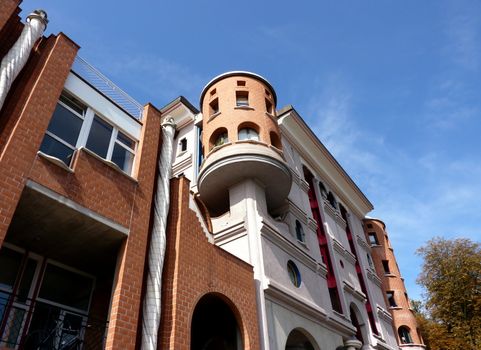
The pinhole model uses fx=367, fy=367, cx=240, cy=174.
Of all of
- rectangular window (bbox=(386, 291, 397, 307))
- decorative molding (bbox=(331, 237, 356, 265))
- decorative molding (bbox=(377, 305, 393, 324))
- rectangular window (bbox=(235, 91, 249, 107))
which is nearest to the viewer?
rectangular window (bbox=(235, 91, 249, 107))

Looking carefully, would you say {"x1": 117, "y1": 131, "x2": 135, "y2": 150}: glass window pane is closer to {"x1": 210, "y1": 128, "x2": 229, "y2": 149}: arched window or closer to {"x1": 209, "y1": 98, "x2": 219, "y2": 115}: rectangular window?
{"x1": 210, "y1": 128, "x2": 229, "y2": 149}: arched window

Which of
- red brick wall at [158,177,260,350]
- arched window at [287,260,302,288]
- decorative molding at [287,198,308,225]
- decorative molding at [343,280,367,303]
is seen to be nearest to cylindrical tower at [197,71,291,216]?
decorative molding at [287,198,308,225]

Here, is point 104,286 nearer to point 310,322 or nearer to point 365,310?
point 310,322

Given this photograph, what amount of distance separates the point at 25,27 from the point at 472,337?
111 feet

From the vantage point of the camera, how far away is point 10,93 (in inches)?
351

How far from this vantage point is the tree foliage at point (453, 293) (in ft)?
93.1

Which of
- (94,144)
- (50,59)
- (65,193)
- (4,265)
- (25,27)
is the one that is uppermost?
(25,27)

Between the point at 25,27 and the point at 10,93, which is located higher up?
the point at 25,27

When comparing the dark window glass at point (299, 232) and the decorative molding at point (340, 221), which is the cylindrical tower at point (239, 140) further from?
the decorative molding at point (340, 221)

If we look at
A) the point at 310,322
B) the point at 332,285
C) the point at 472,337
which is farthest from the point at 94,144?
the point at 472,337

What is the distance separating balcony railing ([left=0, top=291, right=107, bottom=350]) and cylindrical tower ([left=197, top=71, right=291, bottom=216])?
28.6 feet

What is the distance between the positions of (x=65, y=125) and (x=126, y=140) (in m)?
2.03

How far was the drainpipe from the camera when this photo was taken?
835cm

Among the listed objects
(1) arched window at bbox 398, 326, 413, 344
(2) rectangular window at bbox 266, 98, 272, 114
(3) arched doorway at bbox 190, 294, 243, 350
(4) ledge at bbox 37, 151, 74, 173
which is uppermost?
(2) rectangular window at bbox 266, 98, 272, 114
